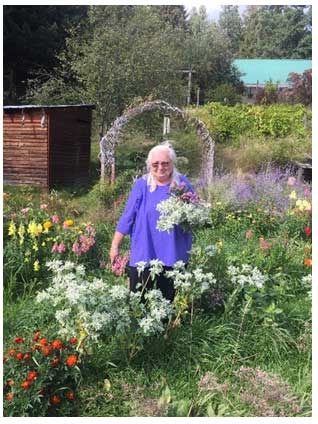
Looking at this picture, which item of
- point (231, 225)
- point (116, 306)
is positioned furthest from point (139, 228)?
point (231, 225)

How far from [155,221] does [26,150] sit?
5654mm

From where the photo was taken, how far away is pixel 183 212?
9.13ft

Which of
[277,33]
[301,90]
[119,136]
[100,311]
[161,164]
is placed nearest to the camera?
[100,311]

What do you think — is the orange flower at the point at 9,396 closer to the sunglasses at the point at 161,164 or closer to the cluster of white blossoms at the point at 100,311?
the cluster of white blossoms at the point at 100,311

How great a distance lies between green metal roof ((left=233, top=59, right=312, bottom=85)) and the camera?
27797 millimetres

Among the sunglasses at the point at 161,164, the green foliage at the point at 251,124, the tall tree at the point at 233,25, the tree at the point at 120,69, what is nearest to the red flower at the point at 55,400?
the sunglasses at the point at 161,164

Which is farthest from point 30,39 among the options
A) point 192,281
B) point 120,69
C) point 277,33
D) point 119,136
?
point 277,33

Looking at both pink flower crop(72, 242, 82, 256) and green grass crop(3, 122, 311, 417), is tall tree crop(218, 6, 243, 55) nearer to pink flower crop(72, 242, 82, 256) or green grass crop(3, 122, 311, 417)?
pink flower crop(72, 242, 82, 256)

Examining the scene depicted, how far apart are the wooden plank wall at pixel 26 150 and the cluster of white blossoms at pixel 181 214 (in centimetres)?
572

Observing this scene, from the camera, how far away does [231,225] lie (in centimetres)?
609

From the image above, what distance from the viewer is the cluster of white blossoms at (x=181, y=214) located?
276cm

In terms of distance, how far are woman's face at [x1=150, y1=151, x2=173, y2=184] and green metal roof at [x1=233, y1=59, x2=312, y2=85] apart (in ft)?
83.1

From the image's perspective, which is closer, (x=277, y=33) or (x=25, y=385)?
(x=25, y=385)

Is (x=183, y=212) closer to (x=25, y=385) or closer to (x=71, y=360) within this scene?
(x=71, y=360)
